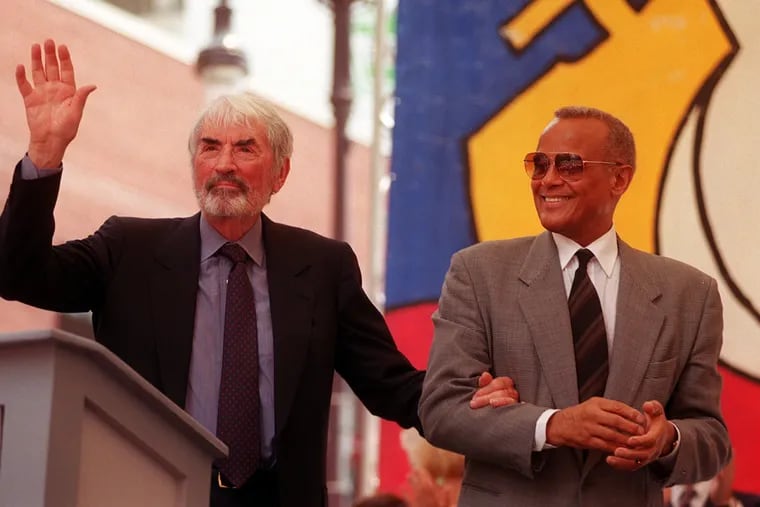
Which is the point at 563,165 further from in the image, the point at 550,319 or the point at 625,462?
the point at 625,462

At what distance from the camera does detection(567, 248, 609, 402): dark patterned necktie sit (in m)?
2.53

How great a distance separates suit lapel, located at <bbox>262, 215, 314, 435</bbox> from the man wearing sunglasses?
14.8 inches

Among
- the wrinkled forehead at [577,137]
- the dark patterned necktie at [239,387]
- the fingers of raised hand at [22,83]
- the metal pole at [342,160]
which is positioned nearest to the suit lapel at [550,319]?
the wrinkled forehead at [577,137]

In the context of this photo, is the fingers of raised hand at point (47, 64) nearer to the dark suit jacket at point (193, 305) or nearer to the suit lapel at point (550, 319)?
the dark suit jacket at point (193, 305)

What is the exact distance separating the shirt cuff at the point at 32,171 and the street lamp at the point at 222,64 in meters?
A: 4.27

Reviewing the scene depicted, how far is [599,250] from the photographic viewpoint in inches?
105

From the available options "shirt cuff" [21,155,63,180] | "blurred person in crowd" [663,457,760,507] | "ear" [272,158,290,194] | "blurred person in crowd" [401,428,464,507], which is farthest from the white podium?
"blurred person in crowd" [663,457,760,507]

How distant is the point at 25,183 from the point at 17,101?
3.17 meters

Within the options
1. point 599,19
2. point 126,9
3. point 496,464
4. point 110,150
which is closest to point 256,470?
point 496,464

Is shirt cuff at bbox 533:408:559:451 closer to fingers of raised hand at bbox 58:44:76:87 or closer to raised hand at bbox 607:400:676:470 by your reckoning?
raised hand at bbox 607:400:676:470

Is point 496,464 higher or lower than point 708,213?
lower

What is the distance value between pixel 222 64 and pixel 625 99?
285cm

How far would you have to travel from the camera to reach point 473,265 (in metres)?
2.67

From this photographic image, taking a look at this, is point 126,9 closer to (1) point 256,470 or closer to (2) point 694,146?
(2) point 694,146
